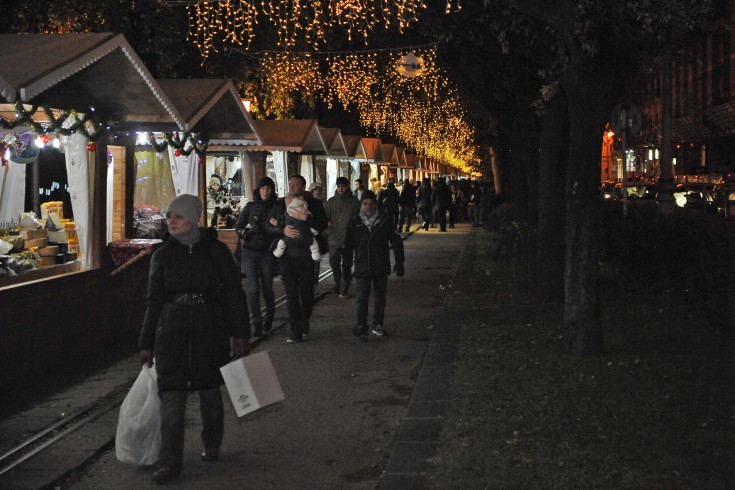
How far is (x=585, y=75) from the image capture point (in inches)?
377

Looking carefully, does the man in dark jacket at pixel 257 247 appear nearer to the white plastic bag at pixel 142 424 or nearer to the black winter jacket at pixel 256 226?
the black winter jacket at pixel 256 226

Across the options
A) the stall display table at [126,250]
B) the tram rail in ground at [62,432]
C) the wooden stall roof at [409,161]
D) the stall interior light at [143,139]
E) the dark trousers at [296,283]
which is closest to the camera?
the tram rail in ground at [62,432]

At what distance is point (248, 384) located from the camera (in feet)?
20.3

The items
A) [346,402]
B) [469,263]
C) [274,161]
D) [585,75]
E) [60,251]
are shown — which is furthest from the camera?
[274,161]

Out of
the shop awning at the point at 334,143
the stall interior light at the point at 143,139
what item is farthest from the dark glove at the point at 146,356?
the shop awning at the point at 334,143

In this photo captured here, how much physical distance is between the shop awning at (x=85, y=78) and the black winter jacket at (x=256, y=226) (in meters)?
1.32

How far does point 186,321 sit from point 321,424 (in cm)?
182

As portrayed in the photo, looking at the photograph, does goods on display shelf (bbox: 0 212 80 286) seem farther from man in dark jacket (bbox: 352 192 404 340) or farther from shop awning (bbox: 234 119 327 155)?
shop awning (bbox: 234 119 327 155)

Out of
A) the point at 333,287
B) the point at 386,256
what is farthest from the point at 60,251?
the point at 333,287

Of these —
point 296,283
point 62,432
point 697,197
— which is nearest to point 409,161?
point 697,197

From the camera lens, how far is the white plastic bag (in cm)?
628

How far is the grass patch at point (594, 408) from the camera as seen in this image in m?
5.97

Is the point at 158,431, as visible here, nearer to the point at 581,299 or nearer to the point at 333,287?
the point at 581,299

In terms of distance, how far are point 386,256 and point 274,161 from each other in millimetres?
12182
